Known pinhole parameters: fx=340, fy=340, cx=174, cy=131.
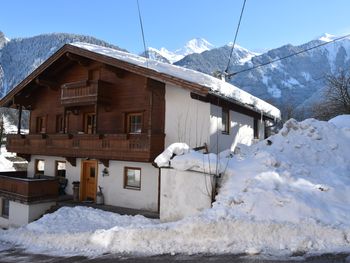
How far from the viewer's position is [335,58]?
172000mm

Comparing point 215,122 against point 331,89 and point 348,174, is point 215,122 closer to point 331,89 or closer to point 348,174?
point 348,174

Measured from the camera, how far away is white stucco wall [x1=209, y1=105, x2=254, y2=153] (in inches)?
559

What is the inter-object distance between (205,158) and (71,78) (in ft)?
36.8

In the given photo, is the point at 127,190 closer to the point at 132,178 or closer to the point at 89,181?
the point at 132,178

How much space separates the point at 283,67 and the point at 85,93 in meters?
165

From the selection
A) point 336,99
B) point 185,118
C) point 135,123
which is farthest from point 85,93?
point 336,99

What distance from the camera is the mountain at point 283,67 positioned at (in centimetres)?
14438

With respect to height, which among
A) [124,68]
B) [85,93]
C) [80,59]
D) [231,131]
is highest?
[80,59]

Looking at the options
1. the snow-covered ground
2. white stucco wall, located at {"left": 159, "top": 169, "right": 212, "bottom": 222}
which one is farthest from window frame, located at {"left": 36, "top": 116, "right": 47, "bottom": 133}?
white stucco wall, located at {"left": 159, "top": 169, "right": 212, "bottom": 222}

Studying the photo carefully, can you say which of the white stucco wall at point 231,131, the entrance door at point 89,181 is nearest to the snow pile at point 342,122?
the white stucco wall at point 231,131

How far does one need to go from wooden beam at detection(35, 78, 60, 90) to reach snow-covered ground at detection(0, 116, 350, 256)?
31.1 feet

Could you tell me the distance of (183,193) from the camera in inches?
437

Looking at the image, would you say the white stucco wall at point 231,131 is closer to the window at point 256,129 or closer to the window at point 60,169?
the window at point 256,129

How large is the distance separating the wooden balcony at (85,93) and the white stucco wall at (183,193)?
619cm
